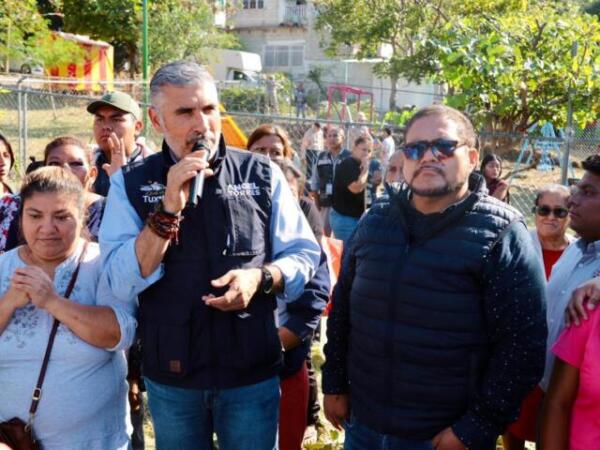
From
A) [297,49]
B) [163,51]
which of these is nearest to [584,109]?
[163,51]

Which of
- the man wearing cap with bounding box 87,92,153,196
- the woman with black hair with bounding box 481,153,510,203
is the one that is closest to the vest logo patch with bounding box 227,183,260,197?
the man wearing cap with bounding box 87,92,153,196

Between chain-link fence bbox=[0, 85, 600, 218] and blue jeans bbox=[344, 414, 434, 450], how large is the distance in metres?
5.32

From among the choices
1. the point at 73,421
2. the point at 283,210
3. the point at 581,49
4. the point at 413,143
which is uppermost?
the point at 581,49

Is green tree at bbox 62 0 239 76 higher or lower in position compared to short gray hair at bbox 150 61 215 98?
higher

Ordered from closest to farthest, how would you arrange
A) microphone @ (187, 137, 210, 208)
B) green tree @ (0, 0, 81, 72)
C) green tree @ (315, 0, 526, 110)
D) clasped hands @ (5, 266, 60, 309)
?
microphone @ (187, 137, 210, 208)
clasped hands @ (5, 266, 60, 309)
green tree @ (0, 0, 81, 72)
green tree @ (315, 0, 526, 110)

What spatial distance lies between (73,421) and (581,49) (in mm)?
6489

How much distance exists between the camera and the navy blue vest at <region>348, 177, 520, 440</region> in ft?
8.12

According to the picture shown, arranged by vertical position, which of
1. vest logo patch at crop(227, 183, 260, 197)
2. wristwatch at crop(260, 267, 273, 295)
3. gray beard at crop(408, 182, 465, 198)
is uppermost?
gray beard at crop(408, 182, 465, 198)

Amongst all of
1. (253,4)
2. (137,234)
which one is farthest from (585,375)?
(253,4)

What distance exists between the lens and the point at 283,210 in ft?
8.97

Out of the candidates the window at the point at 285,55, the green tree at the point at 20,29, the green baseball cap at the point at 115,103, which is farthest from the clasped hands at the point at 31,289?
the window at the point at 285,55

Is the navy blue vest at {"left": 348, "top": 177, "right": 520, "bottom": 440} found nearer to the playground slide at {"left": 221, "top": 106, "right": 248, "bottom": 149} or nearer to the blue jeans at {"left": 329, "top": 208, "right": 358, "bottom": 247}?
the blue jeans at {"left": 329, "top": 208, "right": 358, "bottom": 247}

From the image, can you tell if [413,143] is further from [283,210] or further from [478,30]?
[478,30]

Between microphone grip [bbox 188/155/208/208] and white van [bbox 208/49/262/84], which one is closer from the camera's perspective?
microphone grip [bbox 188/155/208/208]
